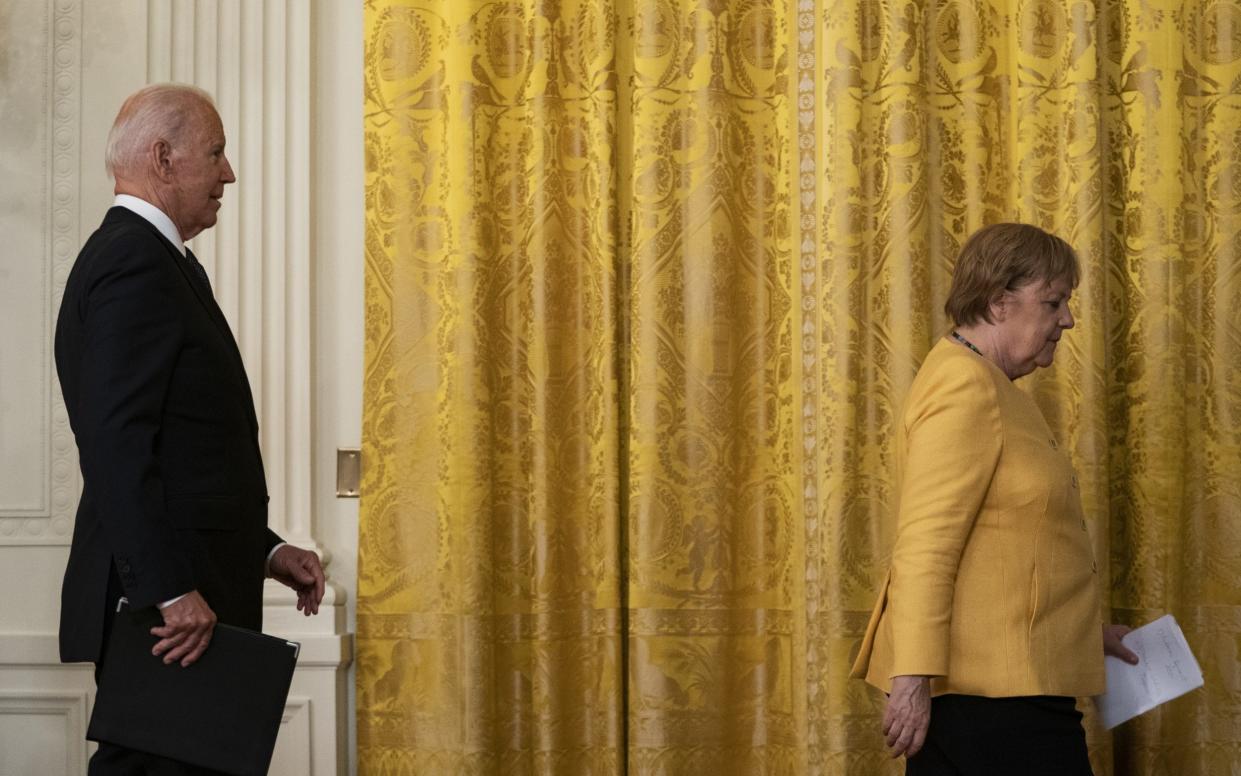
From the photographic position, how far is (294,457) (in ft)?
11.1

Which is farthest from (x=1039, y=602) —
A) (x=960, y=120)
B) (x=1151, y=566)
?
(x=960, y=120)

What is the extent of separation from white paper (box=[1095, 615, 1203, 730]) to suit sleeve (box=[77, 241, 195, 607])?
1554mm

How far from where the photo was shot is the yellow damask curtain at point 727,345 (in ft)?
10.9

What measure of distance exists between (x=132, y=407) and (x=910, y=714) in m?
1.28

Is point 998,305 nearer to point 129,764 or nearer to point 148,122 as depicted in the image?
point 148,122

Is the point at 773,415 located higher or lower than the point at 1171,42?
lower

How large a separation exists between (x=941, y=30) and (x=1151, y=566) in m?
1.46

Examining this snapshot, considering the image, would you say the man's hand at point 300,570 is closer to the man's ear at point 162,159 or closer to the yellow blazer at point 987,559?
the man's ear at point 162,159

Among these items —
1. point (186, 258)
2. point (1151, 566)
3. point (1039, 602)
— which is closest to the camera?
point (1039, 602)

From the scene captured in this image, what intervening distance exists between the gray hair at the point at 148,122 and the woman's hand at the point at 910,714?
1501 mm

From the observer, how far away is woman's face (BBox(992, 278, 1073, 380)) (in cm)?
229

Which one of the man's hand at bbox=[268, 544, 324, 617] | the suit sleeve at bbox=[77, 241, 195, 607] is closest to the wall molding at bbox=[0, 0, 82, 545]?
the man's hand at bbox=[268, 544, 324, 617]

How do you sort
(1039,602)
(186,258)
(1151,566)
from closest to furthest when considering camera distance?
(1039,602), (186,258), (1151,566)

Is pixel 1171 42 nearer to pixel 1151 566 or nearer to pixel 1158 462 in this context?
pixel 1158 462
